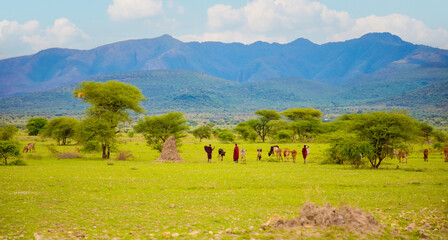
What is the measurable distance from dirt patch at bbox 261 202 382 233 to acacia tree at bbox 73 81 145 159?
35.8m

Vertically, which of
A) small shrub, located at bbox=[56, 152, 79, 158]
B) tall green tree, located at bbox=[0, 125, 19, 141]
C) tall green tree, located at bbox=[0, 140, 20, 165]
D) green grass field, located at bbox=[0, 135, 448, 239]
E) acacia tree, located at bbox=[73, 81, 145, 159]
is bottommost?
green grass field, located at bbox=[0, 135, 448, 239]

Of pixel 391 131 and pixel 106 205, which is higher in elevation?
pixel 391 131

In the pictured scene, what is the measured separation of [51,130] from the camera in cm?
6856

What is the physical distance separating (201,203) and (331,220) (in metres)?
6.83

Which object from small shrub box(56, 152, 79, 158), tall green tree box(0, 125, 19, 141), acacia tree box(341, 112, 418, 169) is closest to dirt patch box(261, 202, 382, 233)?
acacia tree box(341, 112, 418, 169)

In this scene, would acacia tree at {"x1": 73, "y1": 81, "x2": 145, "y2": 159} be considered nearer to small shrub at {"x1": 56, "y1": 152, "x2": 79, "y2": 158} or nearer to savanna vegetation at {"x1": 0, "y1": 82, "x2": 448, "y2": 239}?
small shrub at {"x1": 56, "y1": 152, "x2": 79, "y2": 158}

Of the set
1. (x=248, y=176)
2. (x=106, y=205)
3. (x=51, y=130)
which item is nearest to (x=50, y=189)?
(x=106, y=205)

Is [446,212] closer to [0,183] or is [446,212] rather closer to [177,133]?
[0,183]

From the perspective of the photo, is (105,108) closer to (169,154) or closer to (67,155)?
(67,155)

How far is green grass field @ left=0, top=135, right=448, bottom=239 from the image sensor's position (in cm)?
1167

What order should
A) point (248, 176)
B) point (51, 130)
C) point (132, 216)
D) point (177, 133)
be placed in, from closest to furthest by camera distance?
point (132, 216) < point (248, 176) < point (177, 133) < point (51, 130)

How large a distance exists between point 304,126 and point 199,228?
79.2 metres

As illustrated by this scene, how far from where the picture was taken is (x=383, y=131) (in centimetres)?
3262

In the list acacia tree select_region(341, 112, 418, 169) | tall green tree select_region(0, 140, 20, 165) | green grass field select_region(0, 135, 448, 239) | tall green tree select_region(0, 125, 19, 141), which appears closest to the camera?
green grass field select_region(0, 135, 448, 239)
